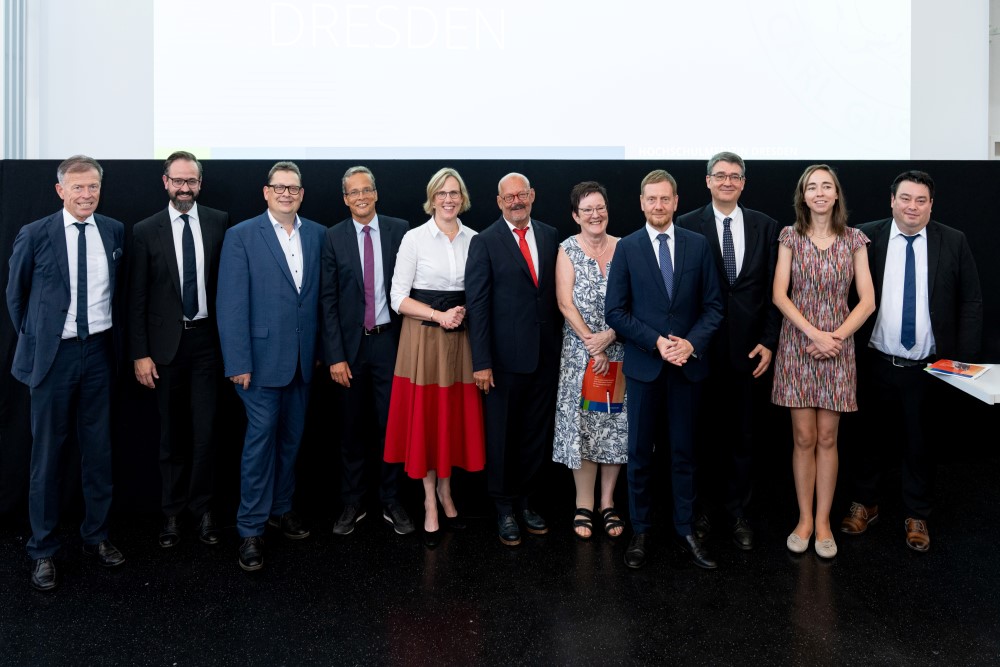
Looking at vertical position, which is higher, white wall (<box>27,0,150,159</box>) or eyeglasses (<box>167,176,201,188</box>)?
white wall (<box>27,0,150,159</box>)

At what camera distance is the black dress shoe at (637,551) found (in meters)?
2.97

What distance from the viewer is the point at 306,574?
2945mm

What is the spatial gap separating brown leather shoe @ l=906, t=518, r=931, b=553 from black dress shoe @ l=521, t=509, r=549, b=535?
1783 millimetres

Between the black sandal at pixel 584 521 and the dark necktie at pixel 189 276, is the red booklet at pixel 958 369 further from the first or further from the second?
the dark necktie at pixel 189 276

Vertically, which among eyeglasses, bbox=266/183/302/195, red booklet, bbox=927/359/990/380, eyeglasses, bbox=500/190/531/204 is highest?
eyeglasses, bbox=266/183/302/195

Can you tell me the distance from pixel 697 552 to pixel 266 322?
7.47ft

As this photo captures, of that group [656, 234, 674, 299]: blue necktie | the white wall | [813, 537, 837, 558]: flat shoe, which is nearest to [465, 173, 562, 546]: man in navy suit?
[656, 234, 674, 299]: blue necktie

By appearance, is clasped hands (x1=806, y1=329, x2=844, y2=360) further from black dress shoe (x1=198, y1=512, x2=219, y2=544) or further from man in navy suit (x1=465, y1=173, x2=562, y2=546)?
black dress shoe (x1=198, y1=512, x2=219, y2=544)

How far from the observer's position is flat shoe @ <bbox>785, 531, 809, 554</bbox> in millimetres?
3094

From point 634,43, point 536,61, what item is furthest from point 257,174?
point 634,43

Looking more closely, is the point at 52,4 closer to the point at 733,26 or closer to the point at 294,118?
the point at 294,118

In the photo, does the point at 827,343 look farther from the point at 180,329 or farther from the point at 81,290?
the point at 81,290

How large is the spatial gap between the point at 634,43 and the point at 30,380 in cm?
389

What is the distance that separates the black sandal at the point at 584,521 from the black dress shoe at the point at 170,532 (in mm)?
2028
